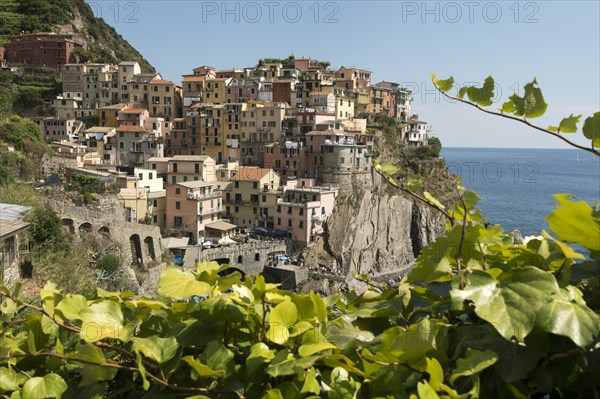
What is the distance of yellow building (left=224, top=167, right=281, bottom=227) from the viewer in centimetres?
3231

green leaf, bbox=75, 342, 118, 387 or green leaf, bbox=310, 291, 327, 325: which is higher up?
green leaf, bbox=310, 291, 327, 325

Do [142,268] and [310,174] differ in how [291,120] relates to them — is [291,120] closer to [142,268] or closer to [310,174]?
[310,174]

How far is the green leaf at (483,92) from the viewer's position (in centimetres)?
134

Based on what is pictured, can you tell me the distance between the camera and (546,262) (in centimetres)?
122

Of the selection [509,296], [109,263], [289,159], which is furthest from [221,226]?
[509,296]

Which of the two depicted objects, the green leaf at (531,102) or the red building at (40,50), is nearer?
the green leaf at (531,102)

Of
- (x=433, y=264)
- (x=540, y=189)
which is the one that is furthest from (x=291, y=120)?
(x=540, y=189)

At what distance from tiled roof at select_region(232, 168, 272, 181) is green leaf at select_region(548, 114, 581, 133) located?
31263 mm

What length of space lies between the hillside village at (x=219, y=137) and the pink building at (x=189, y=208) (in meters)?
0.07

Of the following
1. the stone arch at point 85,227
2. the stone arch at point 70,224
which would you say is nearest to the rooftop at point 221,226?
the stone arch at point 85,227

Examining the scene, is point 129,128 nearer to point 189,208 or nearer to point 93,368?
point 189,208

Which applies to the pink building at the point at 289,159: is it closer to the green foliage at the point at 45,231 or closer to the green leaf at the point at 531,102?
the green foliage at the point at 45,231

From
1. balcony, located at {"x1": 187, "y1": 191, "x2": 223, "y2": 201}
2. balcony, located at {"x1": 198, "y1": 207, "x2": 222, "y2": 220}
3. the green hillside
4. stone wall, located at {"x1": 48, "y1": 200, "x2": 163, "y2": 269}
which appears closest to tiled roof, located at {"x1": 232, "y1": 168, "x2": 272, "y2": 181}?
balcony, located at {"x1": 187, "y1": 191, "x2": 223, "y2": 201}

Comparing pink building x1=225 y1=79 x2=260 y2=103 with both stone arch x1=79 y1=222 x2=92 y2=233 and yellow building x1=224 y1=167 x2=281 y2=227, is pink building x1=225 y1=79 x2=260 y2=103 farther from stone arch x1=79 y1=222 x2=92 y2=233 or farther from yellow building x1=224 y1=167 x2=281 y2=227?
stone arch x1=79 y1=222 x2=92 y2=233
